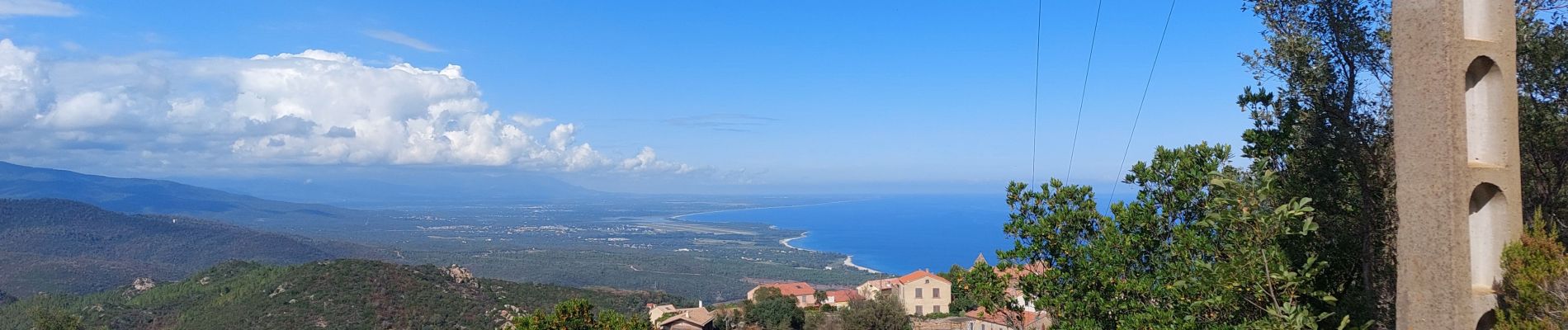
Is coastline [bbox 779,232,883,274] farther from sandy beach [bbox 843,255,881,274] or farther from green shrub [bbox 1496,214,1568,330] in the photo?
green shrub [bbox 1496,214,1568,330]

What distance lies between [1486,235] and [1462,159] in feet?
1.34

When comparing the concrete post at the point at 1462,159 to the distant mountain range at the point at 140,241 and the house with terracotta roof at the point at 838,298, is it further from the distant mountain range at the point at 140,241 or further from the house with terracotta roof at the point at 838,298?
the distant mountain range at the point at 140,241

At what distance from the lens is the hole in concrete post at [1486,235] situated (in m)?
4.64

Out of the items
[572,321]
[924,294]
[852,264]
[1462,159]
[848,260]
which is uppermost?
[1462,159]

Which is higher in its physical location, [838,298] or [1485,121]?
[1485,121]

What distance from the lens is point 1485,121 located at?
184 inches

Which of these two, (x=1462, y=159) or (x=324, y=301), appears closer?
(x=1462, y=159)

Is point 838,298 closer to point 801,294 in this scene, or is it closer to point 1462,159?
point 801,294

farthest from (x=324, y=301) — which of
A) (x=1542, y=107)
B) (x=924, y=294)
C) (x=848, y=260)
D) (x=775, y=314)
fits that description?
(x=848, y=260)

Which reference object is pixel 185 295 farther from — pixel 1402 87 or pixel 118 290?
pixel 1402 87

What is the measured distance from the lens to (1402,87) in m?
4.92

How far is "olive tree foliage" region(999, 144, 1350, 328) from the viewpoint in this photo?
6000 mm

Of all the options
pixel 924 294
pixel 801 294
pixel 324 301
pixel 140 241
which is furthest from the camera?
pixel 140 241

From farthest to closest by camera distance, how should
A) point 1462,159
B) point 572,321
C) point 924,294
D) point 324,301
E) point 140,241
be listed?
point 140,241 → point 924,294 → point 324,301 → point 572,321 → point 1462,159
